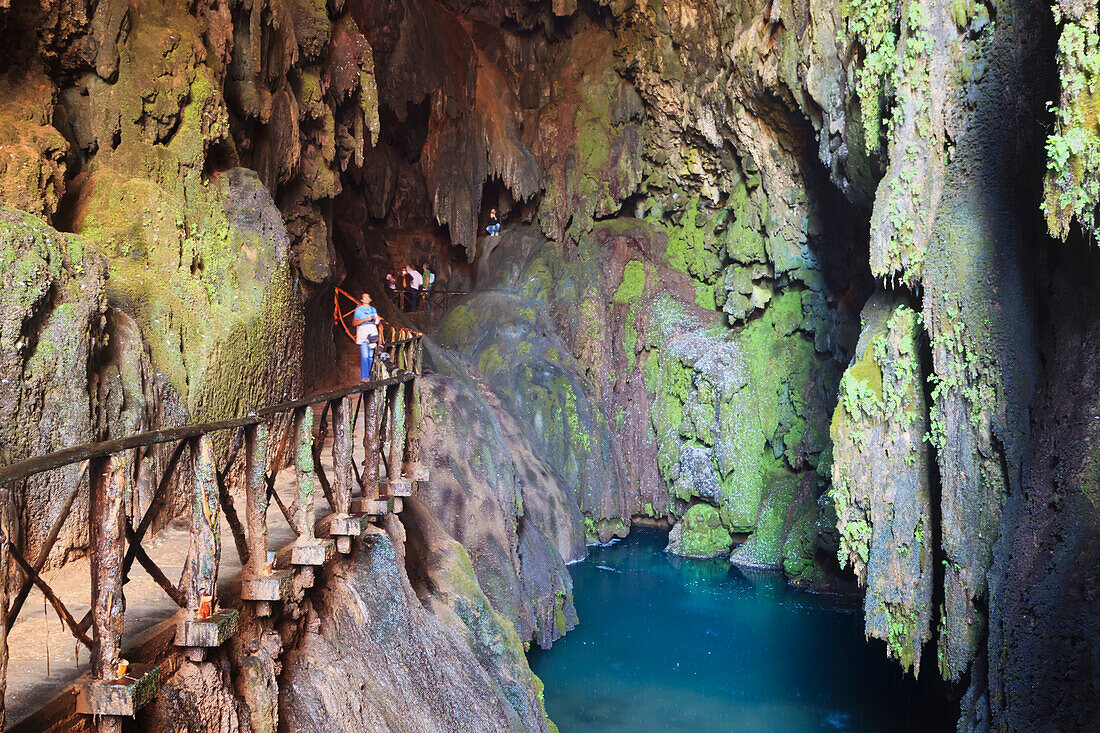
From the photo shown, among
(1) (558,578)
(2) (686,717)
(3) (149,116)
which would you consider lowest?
(2) (686,717)

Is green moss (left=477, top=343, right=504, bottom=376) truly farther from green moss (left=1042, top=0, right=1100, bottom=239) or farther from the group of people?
green moss (left=1042, top=0, right=1100, bottom=239)

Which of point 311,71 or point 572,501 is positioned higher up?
point 311,71

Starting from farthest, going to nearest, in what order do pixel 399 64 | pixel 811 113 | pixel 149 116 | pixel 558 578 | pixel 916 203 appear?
pixel 399 64 → pixel 558 578 → pixel 811 113 → pixel 916 203 → pixel 149 116

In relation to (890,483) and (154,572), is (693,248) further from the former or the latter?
(154,572)

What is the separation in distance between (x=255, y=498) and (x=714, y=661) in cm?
1197

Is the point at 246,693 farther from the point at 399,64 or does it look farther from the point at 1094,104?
the point at 399,64

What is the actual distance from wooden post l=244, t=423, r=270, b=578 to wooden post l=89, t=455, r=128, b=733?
4.28 ft

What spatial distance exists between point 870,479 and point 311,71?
9184 millimetres

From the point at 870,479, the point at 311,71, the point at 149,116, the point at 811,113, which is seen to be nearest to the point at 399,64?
the point at 311,71

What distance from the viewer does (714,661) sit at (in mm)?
14875

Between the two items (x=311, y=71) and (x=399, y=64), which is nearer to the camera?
(x=311, y=71)

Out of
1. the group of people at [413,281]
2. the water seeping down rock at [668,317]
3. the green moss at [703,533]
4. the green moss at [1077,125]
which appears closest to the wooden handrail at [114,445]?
the water seeping down rock at [668,317]

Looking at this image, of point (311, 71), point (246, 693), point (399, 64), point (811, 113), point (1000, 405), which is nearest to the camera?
point (246, 693)

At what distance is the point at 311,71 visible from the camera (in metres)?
12.1
